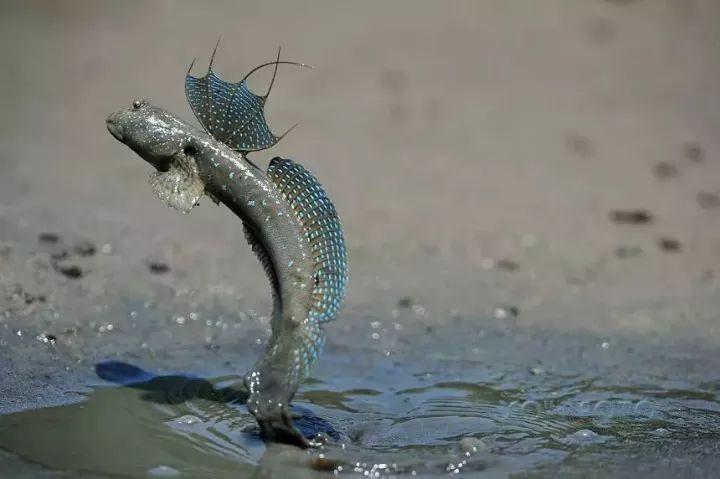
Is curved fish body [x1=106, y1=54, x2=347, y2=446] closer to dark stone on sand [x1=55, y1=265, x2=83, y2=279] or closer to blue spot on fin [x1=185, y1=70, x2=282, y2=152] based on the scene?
blue spot on fin [x1=185, y1=70, x2=282, y2=152]

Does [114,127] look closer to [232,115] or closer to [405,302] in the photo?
[232,115]

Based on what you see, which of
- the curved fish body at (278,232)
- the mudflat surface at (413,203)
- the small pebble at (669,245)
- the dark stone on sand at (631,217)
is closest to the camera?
the curved fish body at (278,232)

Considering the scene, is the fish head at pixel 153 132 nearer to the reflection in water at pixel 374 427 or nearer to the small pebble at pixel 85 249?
the reflection in water at pixel 374 427

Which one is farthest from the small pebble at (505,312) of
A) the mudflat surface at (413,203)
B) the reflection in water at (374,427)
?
the reflection in water at (374,427)

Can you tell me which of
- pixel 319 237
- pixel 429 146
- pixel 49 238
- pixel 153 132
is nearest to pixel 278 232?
pixel 319 237

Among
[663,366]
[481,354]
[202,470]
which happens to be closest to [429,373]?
[481,354]

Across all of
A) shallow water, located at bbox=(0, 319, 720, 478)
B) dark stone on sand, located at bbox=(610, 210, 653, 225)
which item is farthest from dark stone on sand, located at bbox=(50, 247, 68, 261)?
dark stone on sand, located at bbox=(610, 210, 653, 225)

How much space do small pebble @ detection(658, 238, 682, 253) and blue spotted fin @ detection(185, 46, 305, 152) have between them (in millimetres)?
2781

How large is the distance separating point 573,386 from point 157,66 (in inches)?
176

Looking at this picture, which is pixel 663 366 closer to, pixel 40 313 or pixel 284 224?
pixel 284 224

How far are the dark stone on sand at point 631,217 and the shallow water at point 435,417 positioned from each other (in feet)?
4.33

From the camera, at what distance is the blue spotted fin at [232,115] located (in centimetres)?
327

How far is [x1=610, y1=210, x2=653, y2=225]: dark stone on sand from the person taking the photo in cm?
570

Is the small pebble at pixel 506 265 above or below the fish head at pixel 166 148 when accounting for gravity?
above
